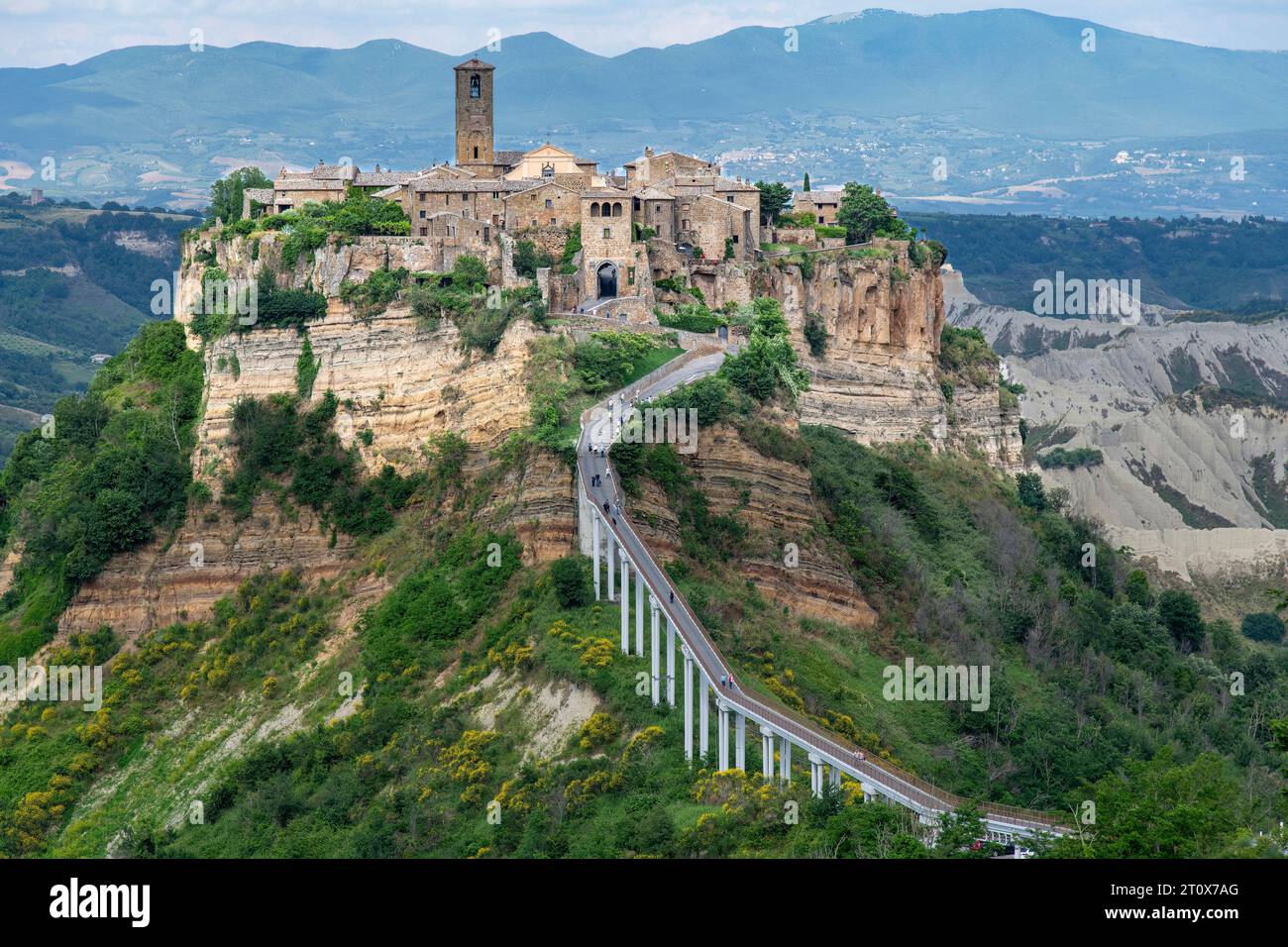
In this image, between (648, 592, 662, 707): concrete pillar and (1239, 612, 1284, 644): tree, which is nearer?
(648, 592, 662, 707): concrete pillar

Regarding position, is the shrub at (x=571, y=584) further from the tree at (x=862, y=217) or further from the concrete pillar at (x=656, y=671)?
the tree at (x=862, y=217)

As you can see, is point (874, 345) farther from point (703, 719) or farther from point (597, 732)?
point (703, 719)

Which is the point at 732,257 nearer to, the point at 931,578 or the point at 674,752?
the point at 931,578

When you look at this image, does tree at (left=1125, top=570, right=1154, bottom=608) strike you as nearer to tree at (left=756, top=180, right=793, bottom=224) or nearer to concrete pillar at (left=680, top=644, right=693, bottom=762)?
tree at (left=756, top=180, right=793, bottom=224)

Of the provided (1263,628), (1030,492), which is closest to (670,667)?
(1030,492)

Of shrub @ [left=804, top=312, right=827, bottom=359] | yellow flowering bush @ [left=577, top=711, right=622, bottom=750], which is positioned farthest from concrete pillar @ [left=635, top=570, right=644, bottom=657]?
shrub @ [left=804, top=312, right=827, bottom=359]
